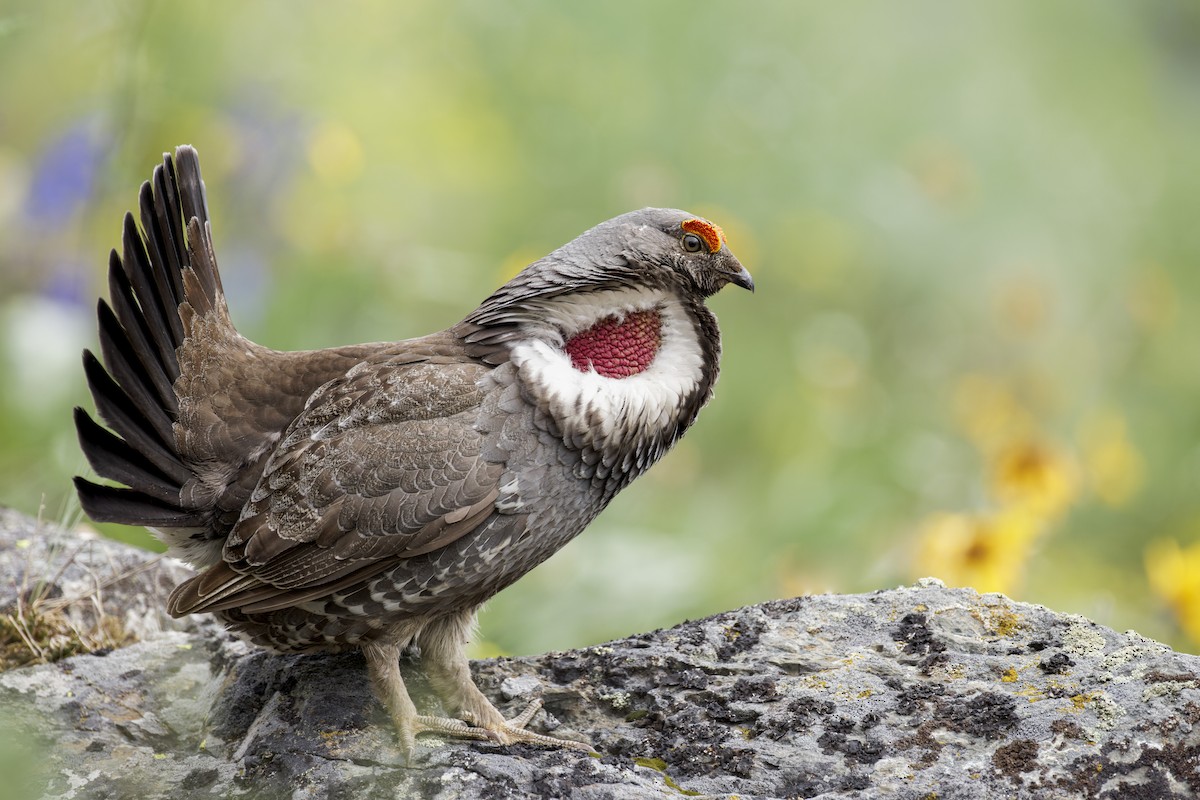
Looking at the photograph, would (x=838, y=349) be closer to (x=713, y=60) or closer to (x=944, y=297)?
(x=944, y=297)

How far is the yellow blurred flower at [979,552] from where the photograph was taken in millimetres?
5797

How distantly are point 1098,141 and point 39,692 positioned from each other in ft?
28.9

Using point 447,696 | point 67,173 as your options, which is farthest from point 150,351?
point 67,173

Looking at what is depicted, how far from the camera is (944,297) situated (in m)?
9.07

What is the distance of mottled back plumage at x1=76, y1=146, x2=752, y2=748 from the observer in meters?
4.19

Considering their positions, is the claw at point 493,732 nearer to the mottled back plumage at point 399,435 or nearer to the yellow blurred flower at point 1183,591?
the mottled back plumage at point 399,435

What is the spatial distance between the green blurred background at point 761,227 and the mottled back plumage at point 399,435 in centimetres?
144

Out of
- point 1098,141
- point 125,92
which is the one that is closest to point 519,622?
point 125,92

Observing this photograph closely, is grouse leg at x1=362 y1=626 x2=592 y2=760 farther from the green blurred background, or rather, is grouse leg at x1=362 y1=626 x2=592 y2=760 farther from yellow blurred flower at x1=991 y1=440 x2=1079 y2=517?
yellow blurred flower at x1=991 y1=440 x2=1079 y2=517

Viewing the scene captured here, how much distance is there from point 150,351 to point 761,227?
5237 mm

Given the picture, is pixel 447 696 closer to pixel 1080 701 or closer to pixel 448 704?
pixel 448 704

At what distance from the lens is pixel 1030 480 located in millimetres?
6309

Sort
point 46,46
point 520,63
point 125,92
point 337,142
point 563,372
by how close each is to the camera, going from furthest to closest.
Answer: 1. point 520,63
2. point 46,46
3. point 337,142
4. point 125,92
5. point 563,372

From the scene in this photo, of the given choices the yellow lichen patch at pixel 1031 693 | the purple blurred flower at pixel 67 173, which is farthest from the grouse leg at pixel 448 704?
the purple blurred flower at pixel 67 173
